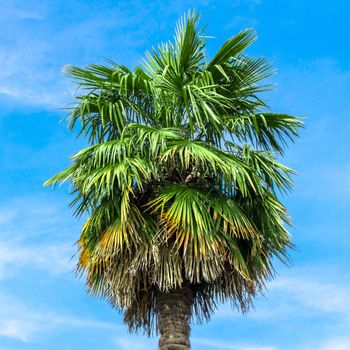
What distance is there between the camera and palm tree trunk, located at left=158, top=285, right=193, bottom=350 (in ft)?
35.9

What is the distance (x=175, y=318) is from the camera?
36.5 ft

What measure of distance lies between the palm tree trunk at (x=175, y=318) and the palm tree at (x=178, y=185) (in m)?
0.02

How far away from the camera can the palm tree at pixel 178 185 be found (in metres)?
11.2

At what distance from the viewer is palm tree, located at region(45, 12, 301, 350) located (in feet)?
36.9

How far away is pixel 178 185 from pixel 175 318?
6.81 feet

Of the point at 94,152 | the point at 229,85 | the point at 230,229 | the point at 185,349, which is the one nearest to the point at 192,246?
the point at 230,229

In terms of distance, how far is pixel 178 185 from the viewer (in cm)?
1188

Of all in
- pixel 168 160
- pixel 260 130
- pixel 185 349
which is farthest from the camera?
pixel 260 130

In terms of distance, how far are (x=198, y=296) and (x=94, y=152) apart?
2.89 metres

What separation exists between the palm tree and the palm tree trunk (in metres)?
0.02

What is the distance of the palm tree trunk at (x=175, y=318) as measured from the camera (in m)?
10.9

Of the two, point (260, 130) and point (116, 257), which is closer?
point (116, 257)

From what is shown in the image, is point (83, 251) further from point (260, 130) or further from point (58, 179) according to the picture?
point (260, 130)

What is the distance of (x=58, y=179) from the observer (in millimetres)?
12484
